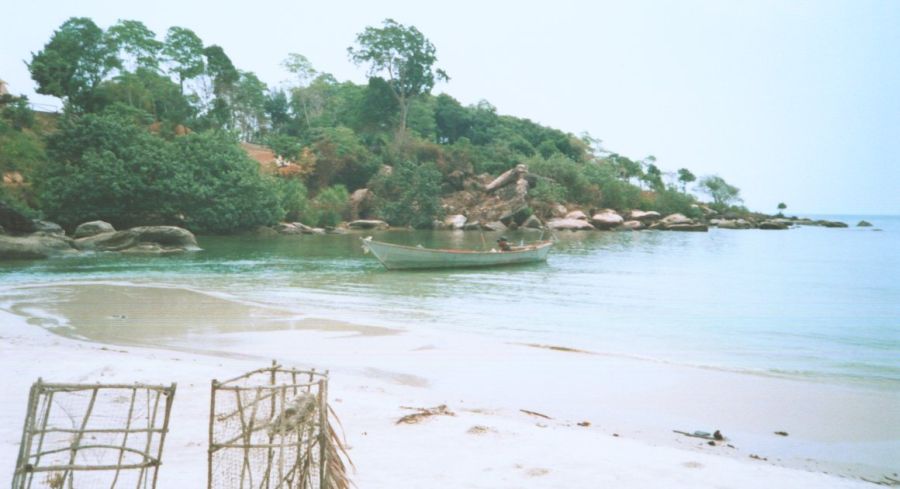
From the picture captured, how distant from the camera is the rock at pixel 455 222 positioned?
2399 inches

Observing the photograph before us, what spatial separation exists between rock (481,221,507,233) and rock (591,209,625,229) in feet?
33.0

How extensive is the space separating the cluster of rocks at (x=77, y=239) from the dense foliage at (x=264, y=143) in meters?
5.15

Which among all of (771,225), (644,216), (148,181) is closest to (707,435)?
(148,181)

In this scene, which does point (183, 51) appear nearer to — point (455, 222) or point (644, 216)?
point (455, 222)

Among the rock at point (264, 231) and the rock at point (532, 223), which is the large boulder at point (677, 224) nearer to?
the rock at point (532, 223)

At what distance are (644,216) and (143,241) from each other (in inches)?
2026

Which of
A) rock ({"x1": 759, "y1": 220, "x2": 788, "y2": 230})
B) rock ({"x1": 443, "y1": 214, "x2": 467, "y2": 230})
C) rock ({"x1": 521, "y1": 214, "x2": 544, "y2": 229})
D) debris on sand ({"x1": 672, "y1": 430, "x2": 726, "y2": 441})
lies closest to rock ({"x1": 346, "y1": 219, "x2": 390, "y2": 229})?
rock ({"x1": 443, "y1": 214, "x2": 467, "y2": 230})

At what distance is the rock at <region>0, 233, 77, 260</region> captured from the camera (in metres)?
27.8

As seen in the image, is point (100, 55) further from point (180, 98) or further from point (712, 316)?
point (712, 316)

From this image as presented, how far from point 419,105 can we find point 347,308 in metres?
62.0

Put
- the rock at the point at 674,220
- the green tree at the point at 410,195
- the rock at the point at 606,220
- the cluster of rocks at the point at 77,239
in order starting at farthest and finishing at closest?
the rock at the point at 674,220, the rock at the point at 606,220, the green tree at the point at 410,195, the cluster of rocks at the point at 77,239

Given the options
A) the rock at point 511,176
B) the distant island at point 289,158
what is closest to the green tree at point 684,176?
the distant island at point 289,158

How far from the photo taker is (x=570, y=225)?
63.4 metres

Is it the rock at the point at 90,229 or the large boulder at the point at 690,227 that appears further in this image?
the large boulder at the point at 690,227
